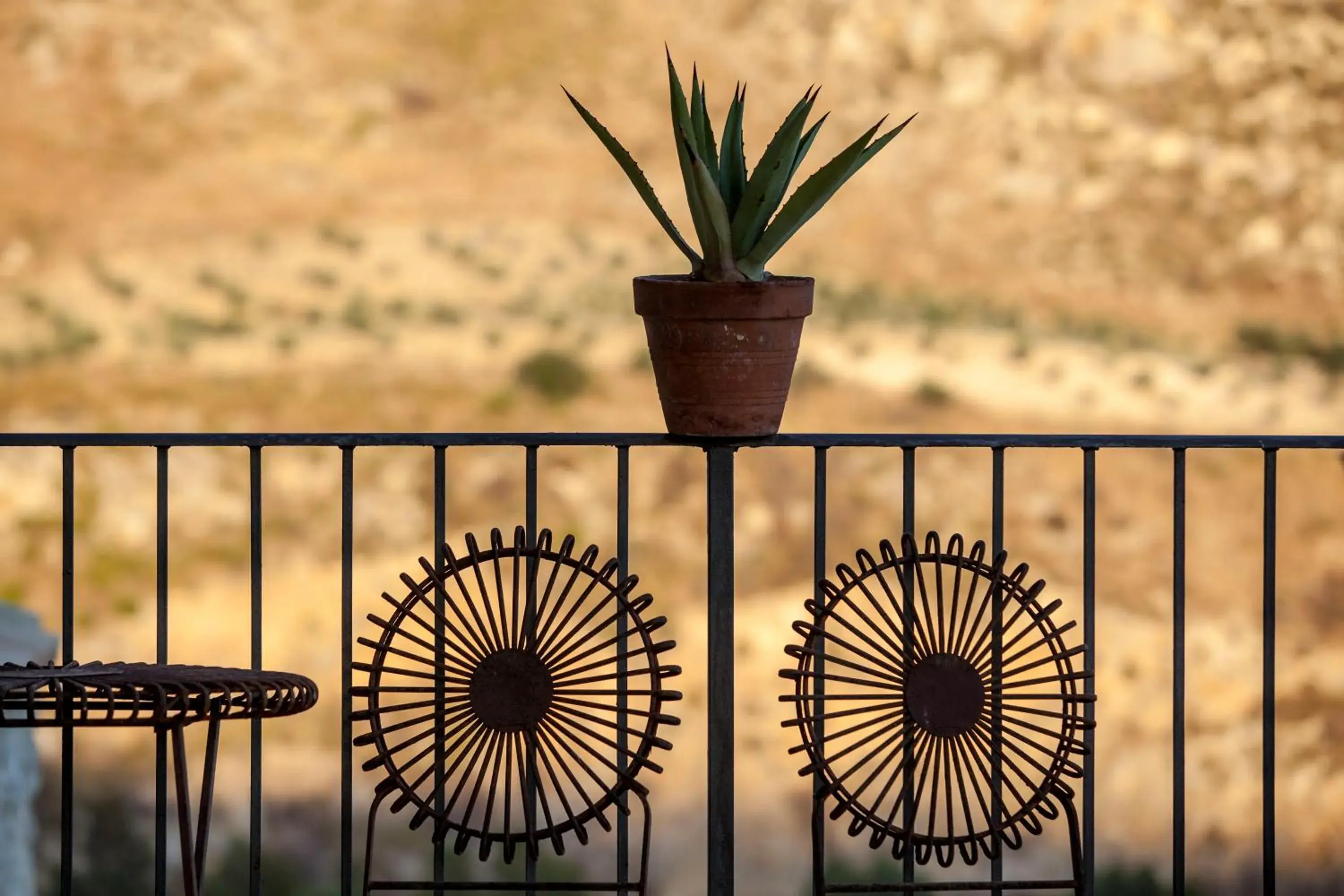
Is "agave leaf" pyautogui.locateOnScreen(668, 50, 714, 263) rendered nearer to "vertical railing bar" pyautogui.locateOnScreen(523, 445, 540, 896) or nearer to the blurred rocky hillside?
"vertical railing bar" pyautogui.locateOnScreen(523, 445, 540, 896)

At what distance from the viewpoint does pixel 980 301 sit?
9.11m

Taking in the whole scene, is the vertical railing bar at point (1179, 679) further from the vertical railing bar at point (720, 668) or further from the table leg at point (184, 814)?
the table leg at point (184, 814)

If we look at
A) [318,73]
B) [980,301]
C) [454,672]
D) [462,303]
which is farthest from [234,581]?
A: [454,672]

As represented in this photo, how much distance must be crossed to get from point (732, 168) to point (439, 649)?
0.76 metres

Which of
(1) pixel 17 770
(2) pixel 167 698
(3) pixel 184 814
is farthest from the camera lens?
(1) pixel 17 770

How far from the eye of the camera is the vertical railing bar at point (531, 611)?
7.38ft

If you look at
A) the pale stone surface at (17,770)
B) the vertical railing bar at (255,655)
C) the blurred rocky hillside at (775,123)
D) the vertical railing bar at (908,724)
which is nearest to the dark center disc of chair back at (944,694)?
the vertical railing bar at (908,724)

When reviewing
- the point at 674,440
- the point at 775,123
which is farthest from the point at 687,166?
the point at 775,123

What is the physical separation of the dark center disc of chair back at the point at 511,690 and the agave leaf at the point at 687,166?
23.8 inches

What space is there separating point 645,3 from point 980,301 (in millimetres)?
2341

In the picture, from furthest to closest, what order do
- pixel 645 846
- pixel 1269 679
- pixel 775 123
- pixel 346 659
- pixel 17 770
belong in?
1. pixel 775 123
2. pixel 17 770
3. pixel 1269 679
4. pixel 346 659
5. pixel 645 846

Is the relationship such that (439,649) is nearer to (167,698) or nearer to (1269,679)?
(167,698)

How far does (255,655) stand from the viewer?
7.73ft

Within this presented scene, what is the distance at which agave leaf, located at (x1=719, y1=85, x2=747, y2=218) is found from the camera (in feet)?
7.72
